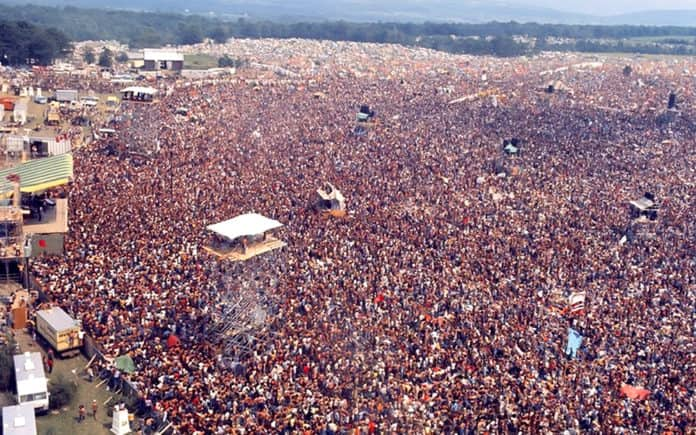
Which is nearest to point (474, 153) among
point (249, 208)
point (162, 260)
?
point (249, 208)

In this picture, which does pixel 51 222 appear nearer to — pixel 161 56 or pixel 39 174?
pixel 39 174

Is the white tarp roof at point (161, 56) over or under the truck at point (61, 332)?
over

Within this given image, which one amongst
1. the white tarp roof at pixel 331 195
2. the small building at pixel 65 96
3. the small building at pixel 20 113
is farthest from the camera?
the small building at pixel 65 96

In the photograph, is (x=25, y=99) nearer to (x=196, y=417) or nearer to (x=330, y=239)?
(x=330, y=239)

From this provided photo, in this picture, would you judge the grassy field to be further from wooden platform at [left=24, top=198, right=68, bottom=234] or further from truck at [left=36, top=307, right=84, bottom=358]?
truck at [left=36, top=307, right=84, bottom=358]

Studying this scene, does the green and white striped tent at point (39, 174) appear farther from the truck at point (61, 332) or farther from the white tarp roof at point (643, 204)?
→ the white tarp roof at point (643, 204)

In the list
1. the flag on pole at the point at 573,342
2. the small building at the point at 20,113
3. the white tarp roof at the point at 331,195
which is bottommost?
the flag on pole at the point at 573,342

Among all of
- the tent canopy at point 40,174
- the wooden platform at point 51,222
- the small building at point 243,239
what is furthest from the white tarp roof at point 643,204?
the tent canopy at point 40,174
